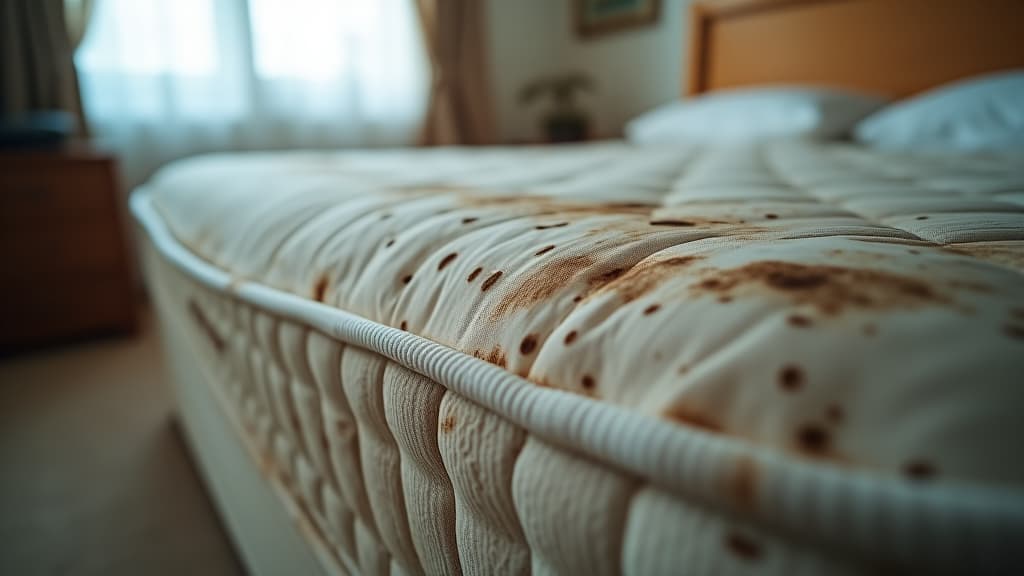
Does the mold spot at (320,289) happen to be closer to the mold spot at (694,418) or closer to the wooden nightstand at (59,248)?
the mold spot at (694,418)

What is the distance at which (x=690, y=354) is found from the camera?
0.22 meters

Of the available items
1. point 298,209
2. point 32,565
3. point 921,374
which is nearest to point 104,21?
point 32,565

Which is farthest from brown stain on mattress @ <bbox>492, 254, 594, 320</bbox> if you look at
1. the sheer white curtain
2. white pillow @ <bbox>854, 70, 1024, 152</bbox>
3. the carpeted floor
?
the sheer white curtain

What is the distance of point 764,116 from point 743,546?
1.65m

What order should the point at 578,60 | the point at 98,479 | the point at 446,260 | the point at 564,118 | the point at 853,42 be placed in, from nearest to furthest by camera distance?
the point at 446,260 → the point at 98,479 → the point at 853,42 → the point at 564,118 → the point at 578,60

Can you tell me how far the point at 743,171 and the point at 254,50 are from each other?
199cm

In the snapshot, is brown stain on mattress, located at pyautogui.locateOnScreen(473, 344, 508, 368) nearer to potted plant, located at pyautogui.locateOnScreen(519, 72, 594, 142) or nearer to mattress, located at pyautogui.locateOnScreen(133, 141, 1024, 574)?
mattress, located at pyautogui.locateOnScreen(133, 141, 1024, 574)

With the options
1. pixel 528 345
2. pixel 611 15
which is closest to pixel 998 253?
pixel 528 345

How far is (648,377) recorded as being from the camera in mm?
225

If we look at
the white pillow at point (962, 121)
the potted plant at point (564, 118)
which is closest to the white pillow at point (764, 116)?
the white pillow at point (962, 121)

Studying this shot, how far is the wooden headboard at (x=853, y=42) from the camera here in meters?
1.56

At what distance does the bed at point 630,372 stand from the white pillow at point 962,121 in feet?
2.14

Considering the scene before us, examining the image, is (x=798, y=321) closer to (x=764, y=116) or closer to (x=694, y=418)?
(x=694, y=418)

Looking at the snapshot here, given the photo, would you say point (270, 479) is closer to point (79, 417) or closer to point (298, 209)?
point (298, 209)
